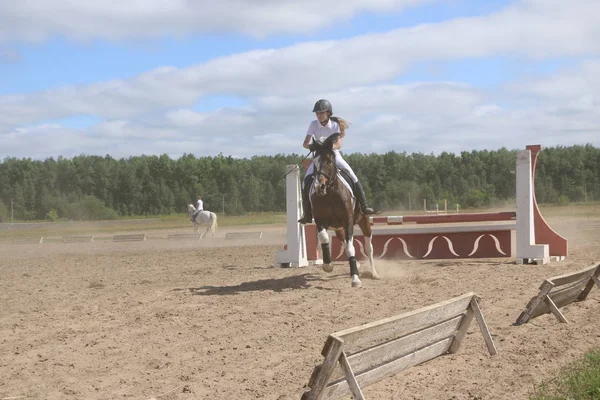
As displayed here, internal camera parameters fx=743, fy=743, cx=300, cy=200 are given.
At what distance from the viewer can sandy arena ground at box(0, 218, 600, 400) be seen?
5.94 meters

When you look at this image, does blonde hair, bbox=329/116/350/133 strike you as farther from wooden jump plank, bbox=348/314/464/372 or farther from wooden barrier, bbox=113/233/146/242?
wooden barrier, bbox=113/233/146/242

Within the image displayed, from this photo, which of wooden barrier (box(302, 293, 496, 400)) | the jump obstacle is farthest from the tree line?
wooden barrier (box(302, 293, 496, 400))

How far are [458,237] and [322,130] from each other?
197 inches

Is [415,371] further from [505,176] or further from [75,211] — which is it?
[75,211]

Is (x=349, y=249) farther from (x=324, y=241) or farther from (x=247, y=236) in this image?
(x=247, y=236)

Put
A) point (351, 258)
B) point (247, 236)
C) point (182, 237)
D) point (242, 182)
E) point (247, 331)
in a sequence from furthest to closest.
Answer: point (242, 182) → point (182, 237) → point (247, 236) → point (351, 258) → point (247, 331)

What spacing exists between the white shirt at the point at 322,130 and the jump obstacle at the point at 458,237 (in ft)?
8.63

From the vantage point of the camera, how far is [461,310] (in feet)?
22.2

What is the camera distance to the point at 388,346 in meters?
5.57

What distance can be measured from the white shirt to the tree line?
33.8m

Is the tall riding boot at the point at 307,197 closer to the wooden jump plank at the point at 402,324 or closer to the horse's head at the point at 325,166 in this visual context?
the horse's head at the point at 325,166

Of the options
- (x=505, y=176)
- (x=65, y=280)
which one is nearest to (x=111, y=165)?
(x=505, y=176)

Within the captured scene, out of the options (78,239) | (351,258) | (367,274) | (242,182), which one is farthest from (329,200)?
(242,182)

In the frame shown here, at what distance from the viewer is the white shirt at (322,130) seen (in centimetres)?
1159
